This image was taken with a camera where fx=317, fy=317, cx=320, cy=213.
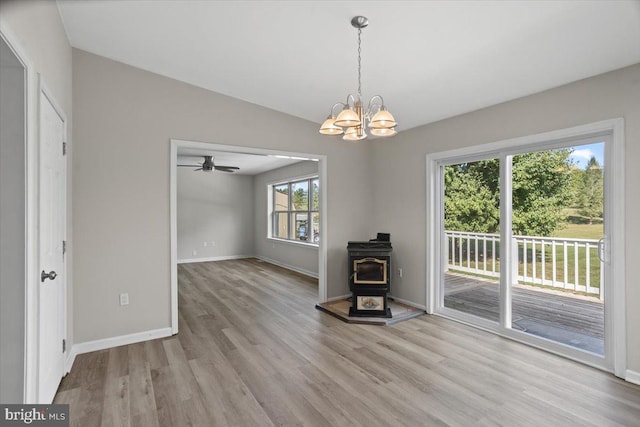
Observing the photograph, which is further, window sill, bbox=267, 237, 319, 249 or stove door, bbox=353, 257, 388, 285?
window sill, bbox=267, 237, 319, 249

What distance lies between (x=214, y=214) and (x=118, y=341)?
5587 millimetres

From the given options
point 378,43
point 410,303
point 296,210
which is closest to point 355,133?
point 378,43

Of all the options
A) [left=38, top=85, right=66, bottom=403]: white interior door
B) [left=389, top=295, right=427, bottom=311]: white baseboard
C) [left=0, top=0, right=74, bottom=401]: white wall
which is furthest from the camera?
[left=389, top=295, right=427, bottom=311]: white baseboard

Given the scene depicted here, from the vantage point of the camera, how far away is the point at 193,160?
716cm

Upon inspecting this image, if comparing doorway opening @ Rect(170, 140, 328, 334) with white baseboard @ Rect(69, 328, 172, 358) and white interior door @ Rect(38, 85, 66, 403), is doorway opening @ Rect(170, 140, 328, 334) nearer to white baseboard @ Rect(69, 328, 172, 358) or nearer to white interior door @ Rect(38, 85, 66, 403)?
white baseboard @ Rect(69, 328, 172, 358)

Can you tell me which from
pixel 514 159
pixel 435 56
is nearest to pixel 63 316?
pixel 435 56

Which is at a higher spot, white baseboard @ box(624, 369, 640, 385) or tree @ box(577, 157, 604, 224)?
tree @ box(577, 157, 604, 224)

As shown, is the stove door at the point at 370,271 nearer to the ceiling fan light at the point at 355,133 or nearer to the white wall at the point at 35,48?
the ceiling fan light at the point at 355,133

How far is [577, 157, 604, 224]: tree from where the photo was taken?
277 centimetres

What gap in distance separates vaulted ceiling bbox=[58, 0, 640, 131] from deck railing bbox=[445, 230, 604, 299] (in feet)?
4.90

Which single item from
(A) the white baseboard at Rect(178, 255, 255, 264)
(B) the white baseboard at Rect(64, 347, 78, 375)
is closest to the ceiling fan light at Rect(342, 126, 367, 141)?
(B) the white baseboard at Rect(64, 347, 78, 375)

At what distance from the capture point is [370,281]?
3.97 meters

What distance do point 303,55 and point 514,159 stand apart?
2.43 m

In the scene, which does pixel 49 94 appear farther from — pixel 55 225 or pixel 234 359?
pixel 234 359
